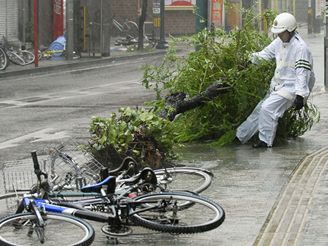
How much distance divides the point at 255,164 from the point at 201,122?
6.39 ft

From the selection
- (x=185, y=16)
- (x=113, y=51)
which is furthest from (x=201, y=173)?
(x=185, y=16)

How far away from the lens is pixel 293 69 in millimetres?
12742

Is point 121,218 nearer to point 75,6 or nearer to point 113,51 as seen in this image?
point 75,6

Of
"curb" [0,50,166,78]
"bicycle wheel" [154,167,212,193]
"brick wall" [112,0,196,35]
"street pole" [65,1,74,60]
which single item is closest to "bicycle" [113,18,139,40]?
"brick wall" [112,0,196,35]

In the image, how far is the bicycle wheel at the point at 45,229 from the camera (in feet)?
24.4

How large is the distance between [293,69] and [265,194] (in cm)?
316

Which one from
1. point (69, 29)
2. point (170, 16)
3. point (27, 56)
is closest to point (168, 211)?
point (27, 56)

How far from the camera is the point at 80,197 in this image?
8.12 metres

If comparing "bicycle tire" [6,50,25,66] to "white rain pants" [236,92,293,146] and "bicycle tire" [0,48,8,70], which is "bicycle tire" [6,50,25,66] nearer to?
"bicycle tire" [0,48,8,70]

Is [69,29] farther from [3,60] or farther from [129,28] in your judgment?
[129,28]

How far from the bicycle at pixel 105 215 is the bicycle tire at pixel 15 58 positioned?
79.9 feet

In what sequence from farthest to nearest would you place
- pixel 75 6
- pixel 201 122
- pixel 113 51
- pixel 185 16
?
pixel 185 16 → pixel 113 51 → pixel 75 6 → pixel 201 122

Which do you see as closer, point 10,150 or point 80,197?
point 80,197

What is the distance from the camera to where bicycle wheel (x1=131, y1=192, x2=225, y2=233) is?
7.68 m
